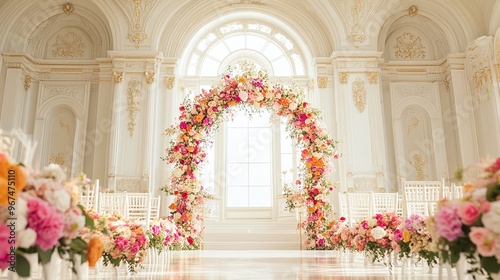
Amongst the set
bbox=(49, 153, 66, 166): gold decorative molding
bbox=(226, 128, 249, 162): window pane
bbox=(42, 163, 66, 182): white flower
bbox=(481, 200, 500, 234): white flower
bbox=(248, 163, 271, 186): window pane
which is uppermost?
bbox=(226, 128, 249, 162): window pane

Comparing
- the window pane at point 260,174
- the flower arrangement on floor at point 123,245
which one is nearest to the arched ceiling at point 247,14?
the window pane at point 260,174

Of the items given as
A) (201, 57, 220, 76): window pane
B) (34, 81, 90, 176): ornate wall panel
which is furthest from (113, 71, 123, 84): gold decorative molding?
(201, 57, 220, 76): window pane

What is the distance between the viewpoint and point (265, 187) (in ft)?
36.8

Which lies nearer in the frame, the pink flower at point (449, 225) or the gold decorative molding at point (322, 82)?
the pink flower at point (449, 225)

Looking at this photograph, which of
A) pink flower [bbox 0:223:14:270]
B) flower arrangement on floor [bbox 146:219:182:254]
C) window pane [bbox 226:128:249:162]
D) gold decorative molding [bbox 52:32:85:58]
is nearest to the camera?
pink flower [bbox 0:223:14:270]

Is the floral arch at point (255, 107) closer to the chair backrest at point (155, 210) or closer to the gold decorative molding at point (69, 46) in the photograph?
the chair backrest at point (155, 210)

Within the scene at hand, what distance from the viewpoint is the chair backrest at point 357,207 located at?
21.8 ft

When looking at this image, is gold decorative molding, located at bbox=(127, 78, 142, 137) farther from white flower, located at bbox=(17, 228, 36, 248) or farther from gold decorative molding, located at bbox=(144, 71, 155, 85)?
white flower, located at bbox=(17, 228, 36, 248)

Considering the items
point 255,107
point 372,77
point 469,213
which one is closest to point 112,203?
point 255,107

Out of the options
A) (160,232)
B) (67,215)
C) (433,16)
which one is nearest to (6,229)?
(67,215)

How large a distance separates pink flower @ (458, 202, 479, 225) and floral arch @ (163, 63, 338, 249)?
6229 mm

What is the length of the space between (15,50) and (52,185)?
10.3 metres

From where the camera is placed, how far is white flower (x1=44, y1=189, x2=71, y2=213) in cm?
178

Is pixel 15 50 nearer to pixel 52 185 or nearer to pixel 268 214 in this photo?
pixel 268 214
